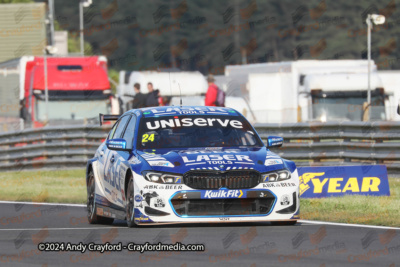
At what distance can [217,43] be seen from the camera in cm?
9481

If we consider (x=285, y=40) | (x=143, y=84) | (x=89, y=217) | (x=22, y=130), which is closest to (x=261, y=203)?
(x=89, y=217)

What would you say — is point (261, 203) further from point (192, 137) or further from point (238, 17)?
point (238, 17)

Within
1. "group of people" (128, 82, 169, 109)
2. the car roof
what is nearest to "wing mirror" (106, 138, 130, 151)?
the car roof

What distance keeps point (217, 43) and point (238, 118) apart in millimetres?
82514

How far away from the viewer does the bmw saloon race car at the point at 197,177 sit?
437 inches

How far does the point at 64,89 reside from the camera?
97.1 ft

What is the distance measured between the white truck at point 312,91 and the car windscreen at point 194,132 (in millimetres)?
14338

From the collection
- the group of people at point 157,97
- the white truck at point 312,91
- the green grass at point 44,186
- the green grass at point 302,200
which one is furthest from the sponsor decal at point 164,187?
the white truck at point 312,91

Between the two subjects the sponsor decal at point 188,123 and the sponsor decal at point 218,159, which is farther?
the sponsor decal at point 188,123

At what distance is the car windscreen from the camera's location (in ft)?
39.6

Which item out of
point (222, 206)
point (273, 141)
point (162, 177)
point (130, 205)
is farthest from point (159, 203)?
point (273, 141)

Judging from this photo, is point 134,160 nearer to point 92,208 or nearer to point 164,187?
point 164,187

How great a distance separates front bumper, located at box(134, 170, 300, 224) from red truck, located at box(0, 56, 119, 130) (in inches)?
671

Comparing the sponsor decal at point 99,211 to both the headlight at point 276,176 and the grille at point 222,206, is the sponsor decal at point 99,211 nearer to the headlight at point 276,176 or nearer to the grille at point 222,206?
the grille at point 222,206
